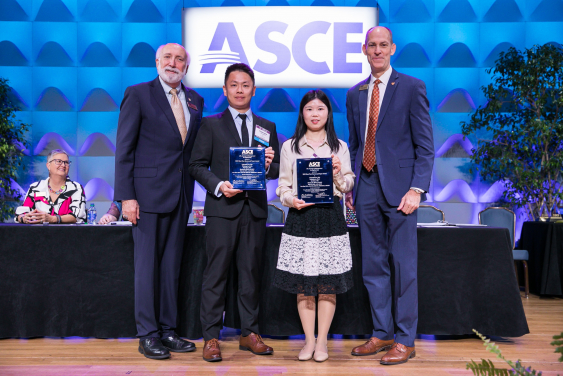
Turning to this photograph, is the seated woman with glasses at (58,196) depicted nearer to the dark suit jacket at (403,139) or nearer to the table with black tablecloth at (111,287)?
the table with black tablecloth at (111,287)

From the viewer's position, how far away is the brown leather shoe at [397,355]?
253 cm

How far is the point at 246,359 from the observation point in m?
2.64

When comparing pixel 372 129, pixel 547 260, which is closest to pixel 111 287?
pixel 372 129

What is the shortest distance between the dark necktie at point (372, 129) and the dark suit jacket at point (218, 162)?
2.18ft

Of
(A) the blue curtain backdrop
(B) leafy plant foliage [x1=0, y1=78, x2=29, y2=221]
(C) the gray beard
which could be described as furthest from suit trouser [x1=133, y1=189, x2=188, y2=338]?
(B) leafy plant foliage [x1=0, y1=78, x2=29, y2=221]

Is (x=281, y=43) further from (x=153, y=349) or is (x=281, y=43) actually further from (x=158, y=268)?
(x=153, y=349)

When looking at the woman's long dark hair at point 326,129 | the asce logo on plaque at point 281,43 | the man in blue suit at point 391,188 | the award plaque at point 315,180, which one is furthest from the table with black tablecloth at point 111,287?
the asce logo on plaque at point 281,43

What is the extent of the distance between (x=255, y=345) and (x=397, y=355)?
89 centimetres

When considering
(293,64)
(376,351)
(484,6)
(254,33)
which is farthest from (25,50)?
(484,6)

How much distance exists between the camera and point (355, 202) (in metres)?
2.78

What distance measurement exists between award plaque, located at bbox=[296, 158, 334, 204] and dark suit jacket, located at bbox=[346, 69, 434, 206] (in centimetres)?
40

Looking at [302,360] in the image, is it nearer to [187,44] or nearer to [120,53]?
[187,44]

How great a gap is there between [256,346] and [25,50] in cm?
599

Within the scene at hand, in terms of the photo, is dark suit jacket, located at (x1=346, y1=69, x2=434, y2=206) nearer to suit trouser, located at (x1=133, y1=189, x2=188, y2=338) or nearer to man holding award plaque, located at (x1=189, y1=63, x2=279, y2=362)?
man holding award plaque, located at (x1=189, y1=63, x2=279, y2=362)
